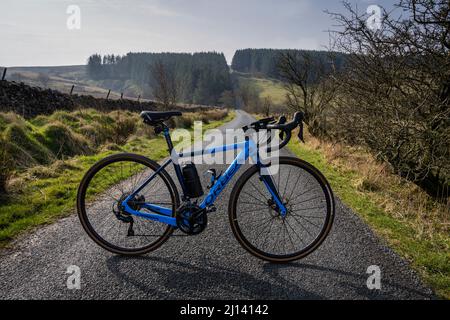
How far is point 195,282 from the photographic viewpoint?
9.41 feet

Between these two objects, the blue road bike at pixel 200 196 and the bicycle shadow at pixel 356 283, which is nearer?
the bicycle shadow at pixel 356 283

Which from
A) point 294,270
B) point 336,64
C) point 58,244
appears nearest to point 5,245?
point 58,244

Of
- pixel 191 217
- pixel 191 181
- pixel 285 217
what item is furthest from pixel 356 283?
pixel 191 181

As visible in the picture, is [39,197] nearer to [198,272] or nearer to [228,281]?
[198,272]

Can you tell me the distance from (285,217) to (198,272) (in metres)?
1.20

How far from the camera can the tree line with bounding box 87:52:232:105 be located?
109500 millimetres

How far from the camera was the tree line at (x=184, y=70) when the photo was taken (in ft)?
359

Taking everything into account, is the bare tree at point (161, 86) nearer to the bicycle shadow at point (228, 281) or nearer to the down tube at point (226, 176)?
the down tube at point (226, 176)

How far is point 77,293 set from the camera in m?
2.66

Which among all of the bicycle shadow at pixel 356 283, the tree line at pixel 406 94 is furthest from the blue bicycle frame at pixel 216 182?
the tree line at pixel 406 94

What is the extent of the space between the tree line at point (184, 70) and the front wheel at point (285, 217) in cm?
9091

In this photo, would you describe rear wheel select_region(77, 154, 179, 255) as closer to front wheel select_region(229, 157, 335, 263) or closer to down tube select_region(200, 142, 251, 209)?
down tube select_region(200, 142, 251, 209)
